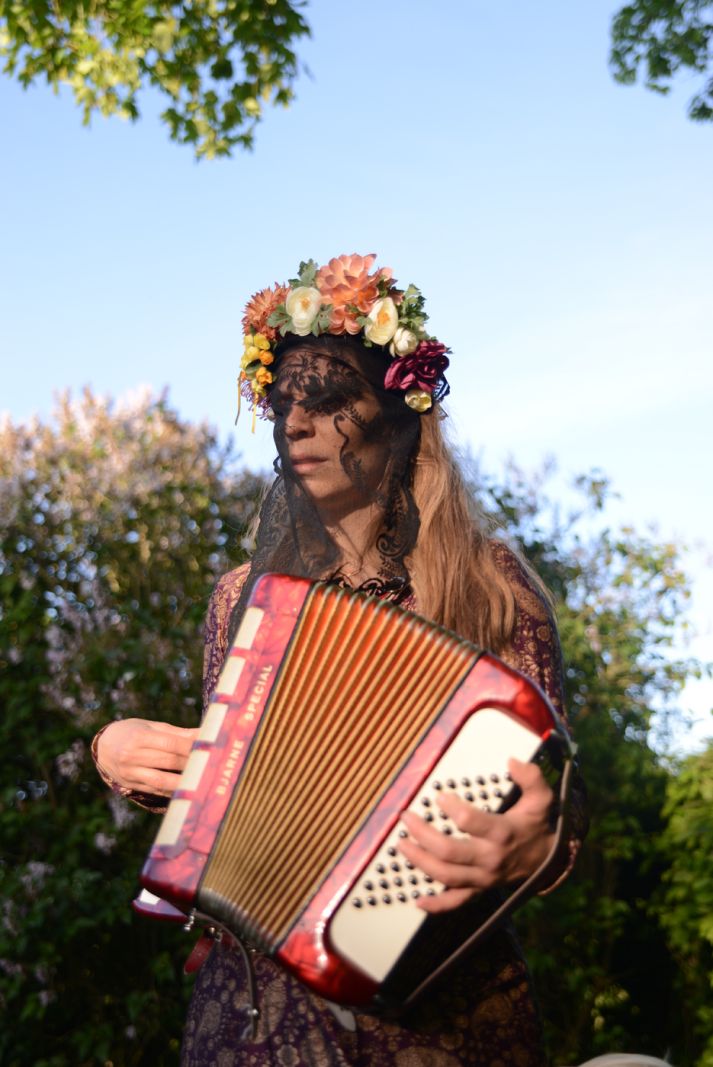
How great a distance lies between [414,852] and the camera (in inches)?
62.0

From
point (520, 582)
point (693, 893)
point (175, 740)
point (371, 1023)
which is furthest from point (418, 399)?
point (693, 893)

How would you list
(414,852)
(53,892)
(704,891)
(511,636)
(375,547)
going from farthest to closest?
(704,891) < (53,892) < (375,547) < (511,636) < (414,852)

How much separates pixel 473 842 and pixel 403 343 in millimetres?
1111

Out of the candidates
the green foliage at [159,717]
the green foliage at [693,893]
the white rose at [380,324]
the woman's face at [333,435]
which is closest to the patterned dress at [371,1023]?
the woman's face at [333,435]

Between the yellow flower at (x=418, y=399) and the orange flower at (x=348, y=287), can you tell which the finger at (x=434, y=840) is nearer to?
the yellow flower at (x=418, y=399)

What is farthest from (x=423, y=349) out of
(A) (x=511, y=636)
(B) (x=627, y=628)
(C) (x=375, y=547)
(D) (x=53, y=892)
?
(B) (x=627, y=628)

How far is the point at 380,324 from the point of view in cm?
224

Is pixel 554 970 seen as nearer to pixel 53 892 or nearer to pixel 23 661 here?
pixel 53 892

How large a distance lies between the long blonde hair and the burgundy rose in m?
0.09

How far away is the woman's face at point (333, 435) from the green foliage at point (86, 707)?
2.28m

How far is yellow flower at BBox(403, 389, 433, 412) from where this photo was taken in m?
2.25

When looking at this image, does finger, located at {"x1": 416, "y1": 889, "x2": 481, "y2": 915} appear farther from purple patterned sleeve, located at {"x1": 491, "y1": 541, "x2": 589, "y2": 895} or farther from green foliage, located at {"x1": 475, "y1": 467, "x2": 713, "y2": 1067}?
green foliage, located at {"x1": 475, "y1": 467, "x2": 713, "y2": 1067}

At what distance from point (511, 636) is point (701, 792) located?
356 cm

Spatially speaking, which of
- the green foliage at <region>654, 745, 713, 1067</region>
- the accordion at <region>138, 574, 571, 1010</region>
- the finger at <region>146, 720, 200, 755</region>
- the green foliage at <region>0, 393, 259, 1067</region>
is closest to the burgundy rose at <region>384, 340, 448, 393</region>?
the accordion at <region>138, 574, 571, 1010</region>
